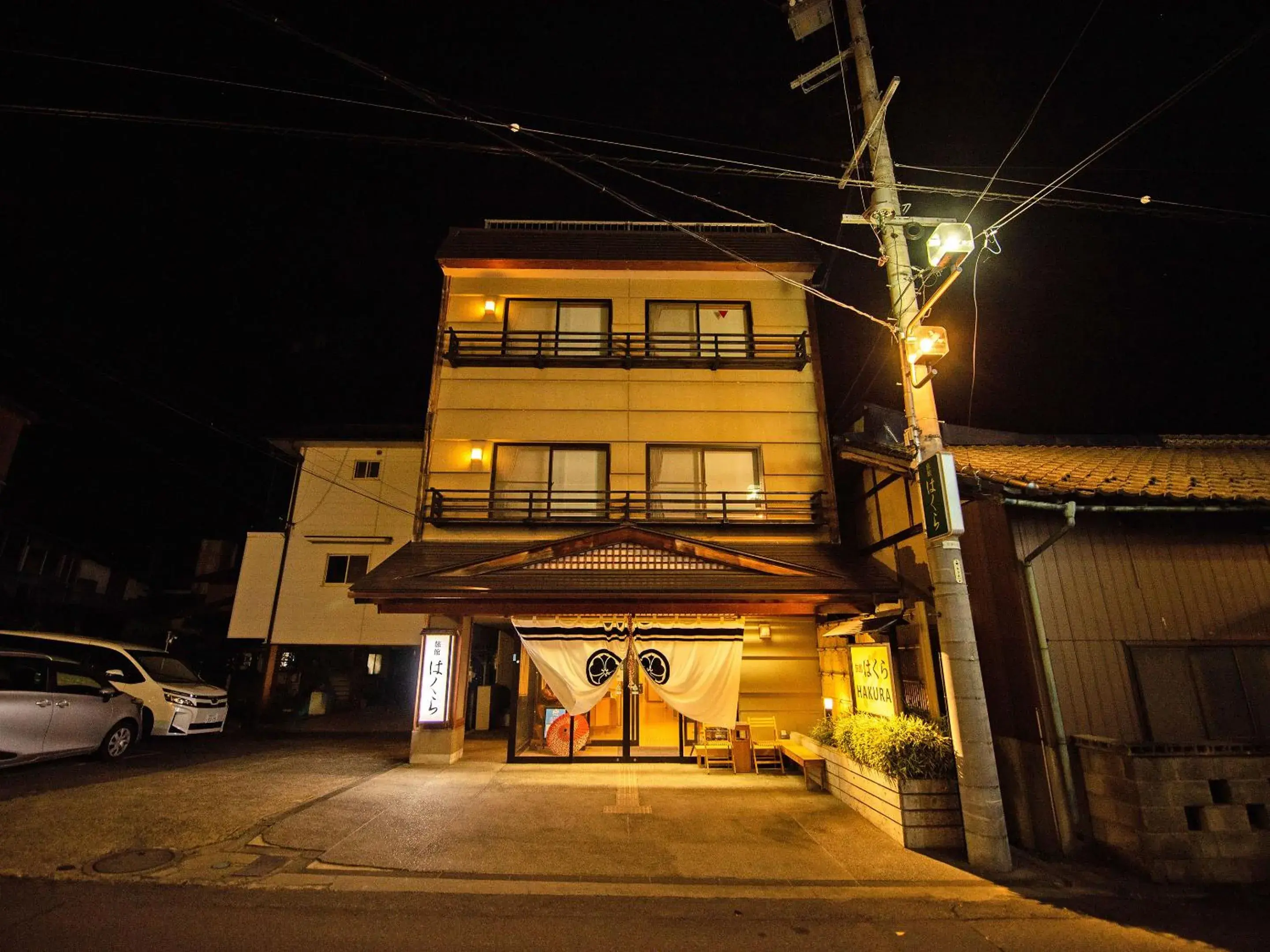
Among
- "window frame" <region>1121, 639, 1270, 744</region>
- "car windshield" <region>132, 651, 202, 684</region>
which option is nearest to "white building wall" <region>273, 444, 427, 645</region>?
"car windshield" <region>132, 651, 202, 684</region>

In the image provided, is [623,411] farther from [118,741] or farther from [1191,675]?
[118,741]

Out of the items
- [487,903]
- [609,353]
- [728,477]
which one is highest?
[609,353]

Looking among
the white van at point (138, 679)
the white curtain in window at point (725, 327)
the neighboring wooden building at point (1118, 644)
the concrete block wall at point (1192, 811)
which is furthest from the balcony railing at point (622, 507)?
the white van at point (138, 679)

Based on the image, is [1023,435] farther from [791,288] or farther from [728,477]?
[728,477]

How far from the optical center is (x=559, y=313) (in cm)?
1341

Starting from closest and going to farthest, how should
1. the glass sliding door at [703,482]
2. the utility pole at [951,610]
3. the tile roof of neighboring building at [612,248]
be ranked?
the utility pole at [951,610] < the glass sliding door at [703,482] < the tile roof of neighboring building at [612,248]

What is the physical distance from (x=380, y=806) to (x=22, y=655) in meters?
7.21

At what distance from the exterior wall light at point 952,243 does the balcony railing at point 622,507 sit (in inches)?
231

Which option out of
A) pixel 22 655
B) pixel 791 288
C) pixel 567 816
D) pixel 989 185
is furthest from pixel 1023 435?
pixel 22 655

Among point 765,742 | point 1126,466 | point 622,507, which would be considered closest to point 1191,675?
point 1126,466

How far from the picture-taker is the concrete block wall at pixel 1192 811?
5719 mm

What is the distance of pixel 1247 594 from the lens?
7.39 metres

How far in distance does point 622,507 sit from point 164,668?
12608 millimetres

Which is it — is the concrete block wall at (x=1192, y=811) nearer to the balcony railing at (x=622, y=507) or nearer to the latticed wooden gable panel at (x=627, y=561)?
the latticed wooden gable panel at (x=627, y=561)
